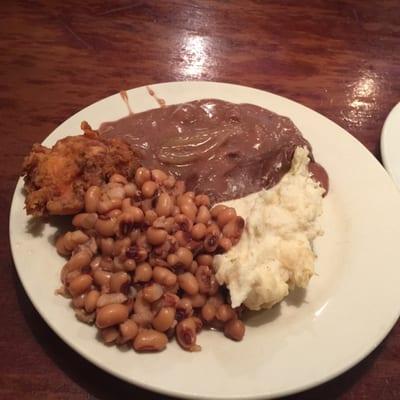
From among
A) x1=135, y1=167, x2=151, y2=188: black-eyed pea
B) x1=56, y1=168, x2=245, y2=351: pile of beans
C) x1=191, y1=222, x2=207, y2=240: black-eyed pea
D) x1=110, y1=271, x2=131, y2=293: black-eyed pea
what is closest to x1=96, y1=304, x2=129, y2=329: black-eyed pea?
x1=56, y1=168, x2=245, y2=351: pile of beans

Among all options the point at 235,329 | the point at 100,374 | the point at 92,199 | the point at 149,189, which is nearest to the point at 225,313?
the point at 235,329

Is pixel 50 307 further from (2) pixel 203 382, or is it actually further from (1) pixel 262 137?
(1) pixel 262 137

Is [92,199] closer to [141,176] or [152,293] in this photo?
[141,176]

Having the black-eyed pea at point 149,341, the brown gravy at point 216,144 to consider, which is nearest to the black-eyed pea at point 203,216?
the brown gravy at point 216,144

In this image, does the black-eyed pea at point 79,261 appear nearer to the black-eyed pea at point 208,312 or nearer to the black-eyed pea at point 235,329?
the black-eyed pea at point 208,312

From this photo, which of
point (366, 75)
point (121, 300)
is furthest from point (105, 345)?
point (366, 75)

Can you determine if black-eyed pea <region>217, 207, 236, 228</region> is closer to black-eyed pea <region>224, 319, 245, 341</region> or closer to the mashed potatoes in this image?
the mashed potatoes
